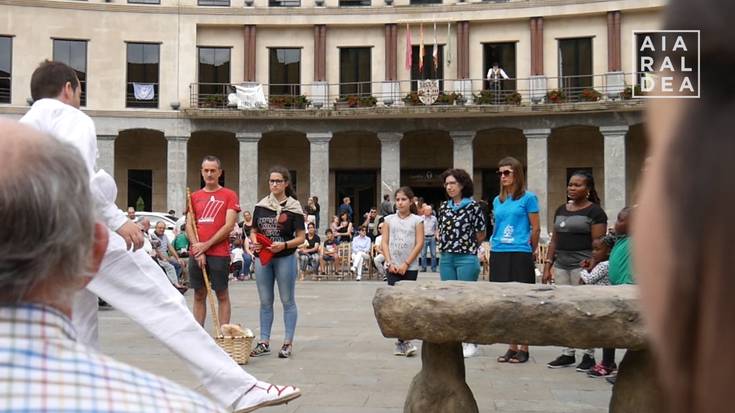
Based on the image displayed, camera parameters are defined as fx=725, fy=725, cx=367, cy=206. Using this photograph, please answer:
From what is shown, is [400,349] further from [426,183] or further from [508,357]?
[426,183]

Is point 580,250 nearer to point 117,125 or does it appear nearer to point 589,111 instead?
point 589,111

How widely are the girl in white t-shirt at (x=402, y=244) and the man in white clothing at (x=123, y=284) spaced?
390 cm

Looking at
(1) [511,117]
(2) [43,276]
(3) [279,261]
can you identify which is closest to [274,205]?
(3) [279,261]

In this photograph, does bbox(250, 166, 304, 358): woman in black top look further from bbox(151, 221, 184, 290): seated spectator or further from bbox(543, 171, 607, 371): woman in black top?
bbox(151, 221, 184, 290): seated spectator

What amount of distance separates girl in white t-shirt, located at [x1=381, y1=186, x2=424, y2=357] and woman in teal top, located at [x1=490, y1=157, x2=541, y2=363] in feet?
3.16

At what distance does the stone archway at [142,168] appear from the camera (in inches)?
1331

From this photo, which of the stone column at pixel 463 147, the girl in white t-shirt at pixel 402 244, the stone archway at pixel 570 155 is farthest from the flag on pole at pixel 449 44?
the girl in white t-shirt at pixel 402 244

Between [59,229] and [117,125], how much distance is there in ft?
105

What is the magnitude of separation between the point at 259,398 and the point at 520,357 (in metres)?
3.99

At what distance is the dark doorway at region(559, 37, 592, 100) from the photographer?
3095cm

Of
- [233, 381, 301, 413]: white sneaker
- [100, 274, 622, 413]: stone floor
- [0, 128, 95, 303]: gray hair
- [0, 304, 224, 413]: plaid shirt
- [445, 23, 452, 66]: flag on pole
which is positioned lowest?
[100, 274, 622, 413]: stone floor

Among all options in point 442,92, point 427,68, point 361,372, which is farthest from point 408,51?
point 361,372

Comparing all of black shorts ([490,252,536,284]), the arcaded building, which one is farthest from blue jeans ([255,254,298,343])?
the arcaded building

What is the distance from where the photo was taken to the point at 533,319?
453cm
